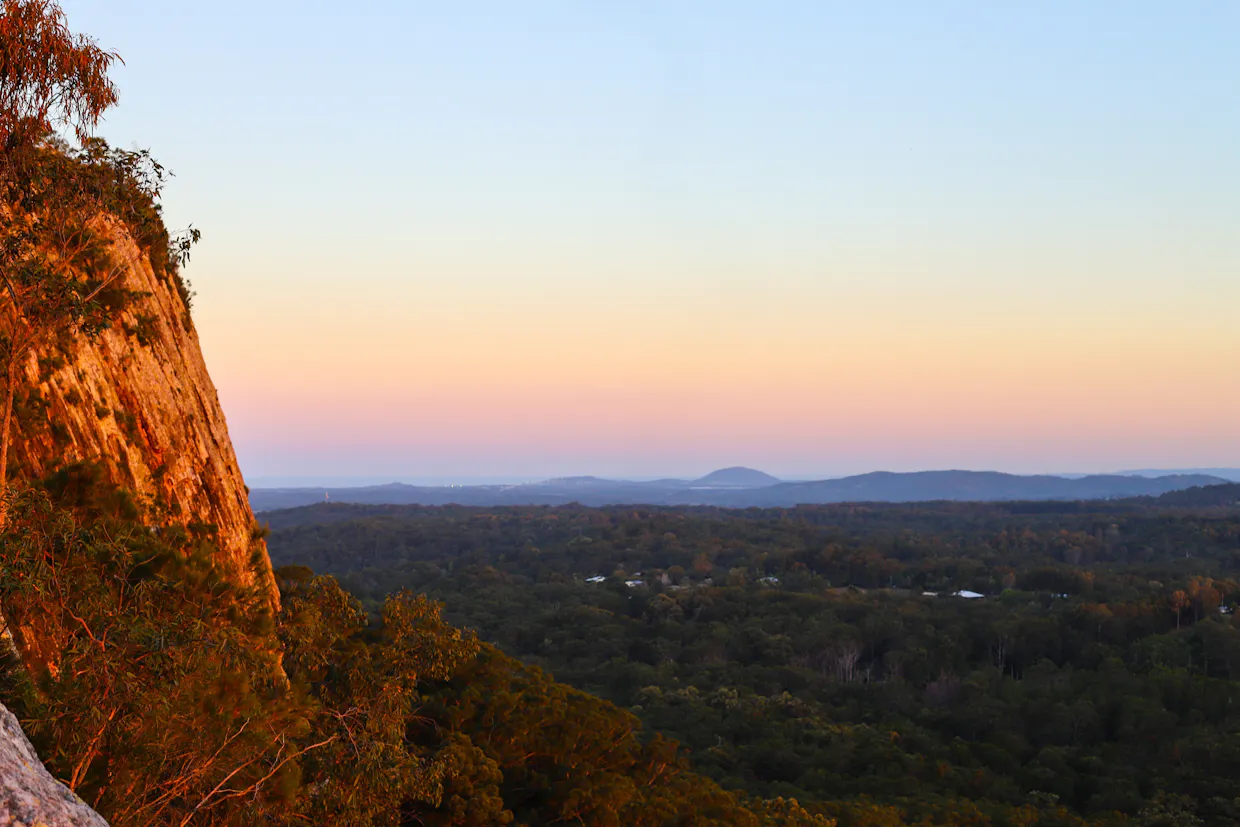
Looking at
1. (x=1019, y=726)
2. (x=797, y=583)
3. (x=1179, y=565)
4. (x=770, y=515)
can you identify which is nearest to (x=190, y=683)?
(x=1019, y=726)

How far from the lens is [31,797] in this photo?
14.9ft

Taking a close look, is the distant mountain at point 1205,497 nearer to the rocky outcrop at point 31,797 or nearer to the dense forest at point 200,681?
the dense forest at point 200,681

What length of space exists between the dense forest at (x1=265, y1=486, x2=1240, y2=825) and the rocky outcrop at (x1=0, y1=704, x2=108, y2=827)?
25.0 metres

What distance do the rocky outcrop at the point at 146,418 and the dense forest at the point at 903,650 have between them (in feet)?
66.5

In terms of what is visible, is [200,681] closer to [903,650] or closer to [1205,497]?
[903,650]

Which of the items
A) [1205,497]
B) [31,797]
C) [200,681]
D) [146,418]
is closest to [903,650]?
[146,418]

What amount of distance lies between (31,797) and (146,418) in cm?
926

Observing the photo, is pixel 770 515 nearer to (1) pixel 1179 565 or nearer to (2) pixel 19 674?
(1) pixel 1179 565

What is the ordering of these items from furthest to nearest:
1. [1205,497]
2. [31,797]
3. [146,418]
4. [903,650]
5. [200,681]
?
[1205,497]
[903,650]
[146,418]
[200,681]
[31,797]

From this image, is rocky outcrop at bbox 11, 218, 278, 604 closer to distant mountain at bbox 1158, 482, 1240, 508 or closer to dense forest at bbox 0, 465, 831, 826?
dense forest at bbox 0, 465, 831, 826

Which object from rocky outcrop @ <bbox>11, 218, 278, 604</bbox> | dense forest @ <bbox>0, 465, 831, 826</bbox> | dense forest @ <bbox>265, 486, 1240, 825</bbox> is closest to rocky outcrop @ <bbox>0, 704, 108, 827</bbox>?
dense forest @ <bbox>0, 465, 831, 826</bbox>

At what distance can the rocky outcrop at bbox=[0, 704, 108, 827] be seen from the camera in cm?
438

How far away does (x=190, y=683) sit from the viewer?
7758 millimetres

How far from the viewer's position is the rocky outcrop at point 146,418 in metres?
10.9
